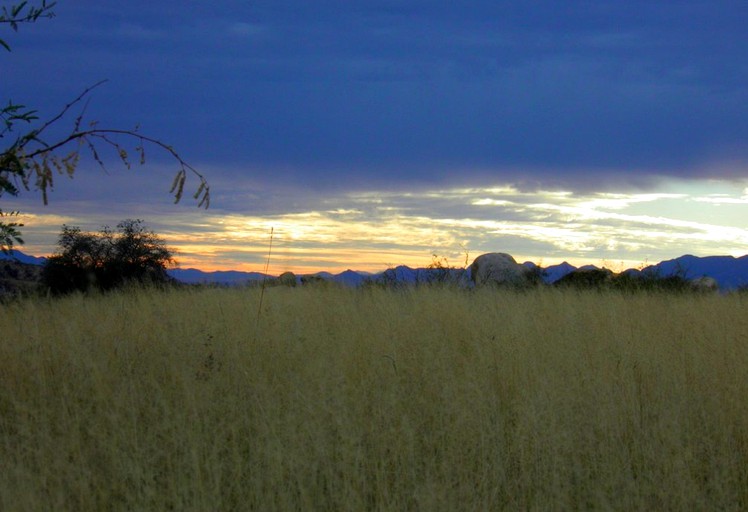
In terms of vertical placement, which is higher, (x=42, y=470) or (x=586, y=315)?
(x=586, y=315)

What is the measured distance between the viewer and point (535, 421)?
209 inches

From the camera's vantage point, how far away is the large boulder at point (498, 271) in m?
17.5

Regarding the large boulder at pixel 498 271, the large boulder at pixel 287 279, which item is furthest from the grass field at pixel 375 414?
the large boulder at pixel 287 279

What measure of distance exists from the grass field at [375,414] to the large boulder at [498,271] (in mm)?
8258

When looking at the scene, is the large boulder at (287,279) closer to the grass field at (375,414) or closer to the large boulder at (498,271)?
the large boulder at (498,271)

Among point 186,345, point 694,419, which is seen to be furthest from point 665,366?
point 186,345

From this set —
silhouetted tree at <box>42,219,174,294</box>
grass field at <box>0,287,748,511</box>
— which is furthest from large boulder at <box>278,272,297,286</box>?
grass field at <box>0,287,748,511</box>

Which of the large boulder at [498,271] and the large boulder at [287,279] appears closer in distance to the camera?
the large boulder at [498,271]

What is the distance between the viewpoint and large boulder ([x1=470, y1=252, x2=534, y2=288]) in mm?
17516

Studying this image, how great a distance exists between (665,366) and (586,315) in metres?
2.54

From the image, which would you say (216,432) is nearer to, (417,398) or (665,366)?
(417,398)

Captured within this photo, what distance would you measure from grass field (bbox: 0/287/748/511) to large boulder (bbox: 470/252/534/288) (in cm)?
826

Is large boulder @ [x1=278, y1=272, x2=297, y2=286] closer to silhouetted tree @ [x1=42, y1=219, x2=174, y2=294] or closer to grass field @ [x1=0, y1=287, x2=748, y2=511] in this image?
silhouetted tree @ [x1=42, y1=219, x2=174, y2=294]

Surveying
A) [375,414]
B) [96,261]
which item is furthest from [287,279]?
[375,414]
